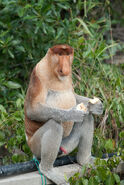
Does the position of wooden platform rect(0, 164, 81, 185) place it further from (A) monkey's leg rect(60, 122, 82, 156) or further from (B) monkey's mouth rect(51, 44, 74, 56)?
(B) monkey's mouth rect(51, 44, 74, 56)

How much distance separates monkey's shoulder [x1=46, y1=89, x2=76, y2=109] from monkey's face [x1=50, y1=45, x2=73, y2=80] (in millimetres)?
191

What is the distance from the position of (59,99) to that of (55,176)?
72 cm

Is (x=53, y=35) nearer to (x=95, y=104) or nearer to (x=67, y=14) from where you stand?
(x=67, y=14)

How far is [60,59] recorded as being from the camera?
3230mm

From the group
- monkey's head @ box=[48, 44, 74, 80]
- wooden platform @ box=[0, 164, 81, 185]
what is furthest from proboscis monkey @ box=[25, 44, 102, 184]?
wooden platform @ box=[0, 164, 81, 185]

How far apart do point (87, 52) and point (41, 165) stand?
1.87 m

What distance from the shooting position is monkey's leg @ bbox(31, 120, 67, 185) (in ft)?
10.8

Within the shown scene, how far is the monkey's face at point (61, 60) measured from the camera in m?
3.22

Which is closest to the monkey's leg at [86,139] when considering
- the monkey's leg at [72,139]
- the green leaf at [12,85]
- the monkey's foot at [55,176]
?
the monkey's leg at [72,139]

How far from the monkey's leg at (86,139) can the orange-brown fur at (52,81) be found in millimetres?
269

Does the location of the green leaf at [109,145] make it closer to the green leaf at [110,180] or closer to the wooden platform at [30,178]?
the wooden platform at [30,178]

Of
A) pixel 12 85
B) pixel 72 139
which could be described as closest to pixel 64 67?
pixel 72 139

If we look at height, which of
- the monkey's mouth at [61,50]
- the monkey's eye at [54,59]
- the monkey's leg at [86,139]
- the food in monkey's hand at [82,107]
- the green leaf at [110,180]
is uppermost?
the monkey's mouth at [61,50]

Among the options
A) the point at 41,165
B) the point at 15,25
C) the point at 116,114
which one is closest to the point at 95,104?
the point at 41,165
